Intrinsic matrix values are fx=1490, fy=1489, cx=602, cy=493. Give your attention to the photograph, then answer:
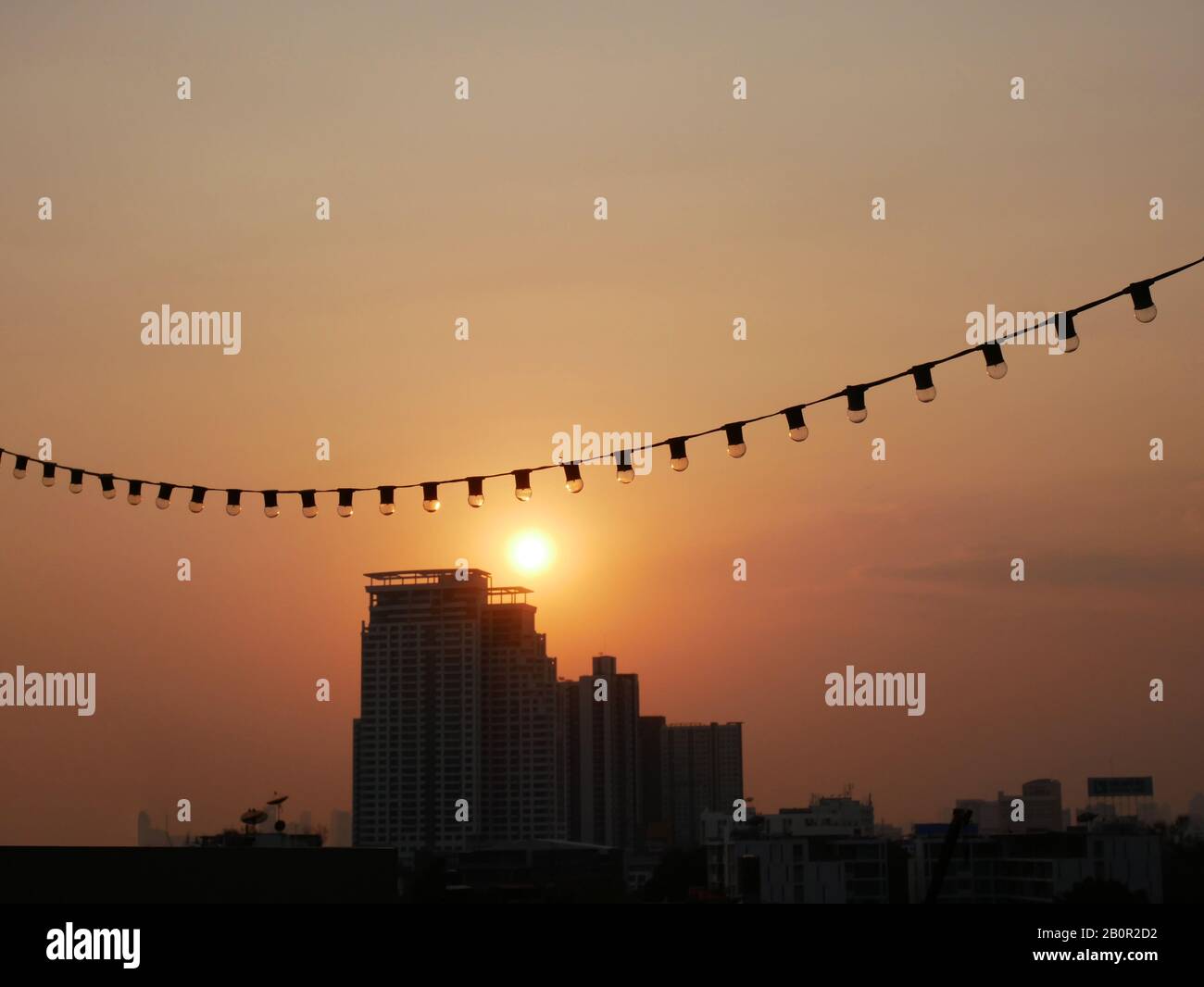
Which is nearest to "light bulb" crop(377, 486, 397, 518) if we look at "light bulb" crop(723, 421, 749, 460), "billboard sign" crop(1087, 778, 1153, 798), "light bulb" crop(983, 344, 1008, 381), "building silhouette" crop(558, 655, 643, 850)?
"light bulb" crop(723, 421, 749, 460)

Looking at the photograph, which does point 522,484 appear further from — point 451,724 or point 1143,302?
point 451,724

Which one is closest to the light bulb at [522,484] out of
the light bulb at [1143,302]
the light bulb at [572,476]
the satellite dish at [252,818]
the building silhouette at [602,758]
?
the light bulb at [572,476]

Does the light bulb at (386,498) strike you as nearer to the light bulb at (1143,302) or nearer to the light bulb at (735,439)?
the light bulb at (735,439)

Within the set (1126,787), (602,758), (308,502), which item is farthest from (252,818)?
(602,758)
